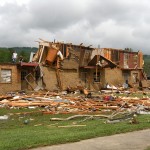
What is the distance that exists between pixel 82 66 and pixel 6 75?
10053mm

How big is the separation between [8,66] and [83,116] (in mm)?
19175

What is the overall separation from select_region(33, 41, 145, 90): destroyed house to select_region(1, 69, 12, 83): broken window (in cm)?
370

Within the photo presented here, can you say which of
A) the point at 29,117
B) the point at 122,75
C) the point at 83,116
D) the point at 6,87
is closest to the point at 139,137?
the point at 83,116

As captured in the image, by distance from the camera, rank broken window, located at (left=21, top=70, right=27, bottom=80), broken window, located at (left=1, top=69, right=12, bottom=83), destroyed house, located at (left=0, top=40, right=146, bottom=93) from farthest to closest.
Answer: broken window, located at (left=21, top=70, right=27, bottom=80), destroyed house, located at (left=0, top=40, right=146, bottom=93), broken window, located at (left=1, top=69, right=12, bottom=83)

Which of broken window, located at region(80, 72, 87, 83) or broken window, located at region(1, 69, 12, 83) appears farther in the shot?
broken window, located at region(80, 72, 87, 83)

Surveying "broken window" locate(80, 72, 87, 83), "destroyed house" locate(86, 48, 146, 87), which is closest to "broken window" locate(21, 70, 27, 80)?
"broken window" locate(80, 72, 87, 83)

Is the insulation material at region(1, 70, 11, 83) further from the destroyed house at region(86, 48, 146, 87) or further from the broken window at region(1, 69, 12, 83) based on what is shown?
the destroyed house at region(86, 48, 146, 87)

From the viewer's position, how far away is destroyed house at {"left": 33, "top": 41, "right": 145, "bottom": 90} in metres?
38.3

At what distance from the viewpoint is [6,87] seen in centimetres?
3453

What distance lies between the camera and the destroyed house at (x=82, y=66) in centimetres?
3834

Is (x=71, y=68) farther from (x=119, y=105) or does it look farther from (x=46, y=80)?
(x=119, y=105)

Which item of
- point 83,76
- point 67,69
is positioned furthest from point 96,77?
point 67,69

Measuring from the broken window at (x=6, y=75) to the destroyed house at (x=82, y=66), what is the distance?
370 centimetres

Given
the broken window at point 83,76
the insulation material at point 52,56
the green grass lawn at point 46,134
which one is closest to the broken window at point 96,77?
the broken window at point 83,76
